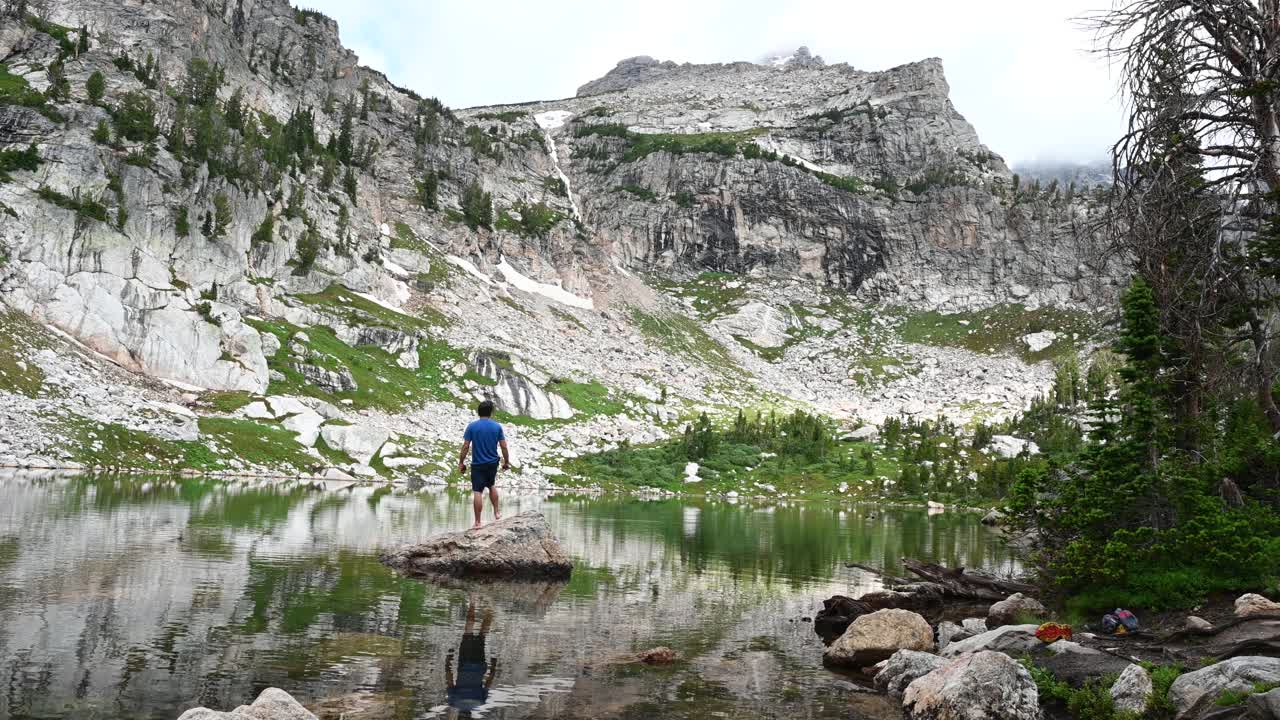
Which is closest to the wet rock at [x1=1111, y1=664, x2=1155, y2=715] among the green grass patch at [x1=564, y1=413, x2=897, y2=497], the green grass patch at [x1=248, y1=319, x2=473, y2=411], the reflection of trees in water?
the reflection of trees in water

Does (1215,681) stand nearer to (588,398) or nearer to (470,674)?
(470,674)

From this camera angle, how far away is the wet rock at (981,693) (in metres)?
9.97

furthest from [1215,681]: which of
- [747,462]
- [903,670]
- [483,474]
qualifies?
[747,462]

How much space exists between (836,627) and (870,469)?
10164 centimetres

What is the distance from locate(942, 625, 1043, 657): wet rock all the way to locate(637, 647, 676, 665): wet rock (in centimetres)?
470

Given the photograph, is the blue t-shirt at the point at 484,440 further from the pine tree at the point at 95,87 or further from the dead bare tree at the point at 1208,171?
the pine tree at the point at 95,87

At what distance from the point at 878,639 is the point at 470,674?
751cm

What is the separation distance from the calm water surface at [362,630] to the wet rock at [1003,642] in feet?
7.80

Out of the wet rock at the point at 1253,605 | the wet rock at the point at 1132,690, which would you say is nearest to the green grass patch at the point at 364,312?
the wet rock at the point at 1253,605

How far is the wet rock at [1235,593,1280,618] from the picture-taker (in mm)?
12109

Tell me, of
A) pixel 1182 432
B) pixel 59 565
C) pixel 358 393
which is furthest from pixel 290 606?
pixel 358 393

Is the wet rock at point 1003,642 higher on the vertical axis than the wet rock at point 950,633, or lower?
higher

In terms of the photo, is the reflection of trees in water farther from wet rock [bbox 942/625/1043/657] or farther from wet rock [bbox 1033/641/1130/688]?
wet rock [bbox 1033/641/1130/688]

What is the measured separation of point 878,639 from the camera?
46.2 ft
